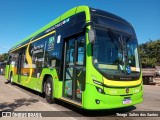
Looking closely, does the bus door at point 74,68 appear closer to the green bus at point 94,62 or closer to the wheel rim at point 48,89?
the green bus at point 94,62

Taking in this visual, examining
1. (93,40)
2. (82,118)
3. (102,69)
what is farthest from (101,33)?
(82,118)

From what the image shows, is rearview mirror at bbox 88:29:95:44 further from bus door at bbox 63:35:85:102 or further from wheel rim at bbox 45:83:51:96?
wheel rim at bbox 45:83:51:96

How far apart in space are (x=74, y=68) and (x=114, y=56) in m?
1.40

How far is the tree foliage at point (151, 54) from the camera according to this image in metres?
46.3

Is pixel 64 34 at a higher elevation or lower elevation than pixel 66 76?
higher

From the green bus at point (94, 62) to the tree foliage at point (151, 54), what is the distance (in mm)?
40409

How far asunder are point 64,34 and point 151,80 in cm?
1831

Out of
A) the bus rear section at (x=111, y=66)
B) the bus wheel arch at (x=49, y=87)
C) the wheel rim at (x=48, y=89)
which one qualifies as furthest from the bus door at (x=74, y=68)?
the wheel rim at (x=48, y=89)

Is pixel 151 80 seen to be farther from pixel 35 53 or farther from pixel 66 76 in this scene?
pixel 66 76

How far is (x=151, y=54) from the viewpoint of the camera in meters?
49.3

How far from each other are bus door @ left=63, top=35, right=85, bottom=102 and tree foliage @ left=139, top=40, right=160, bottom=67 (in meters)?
40.9

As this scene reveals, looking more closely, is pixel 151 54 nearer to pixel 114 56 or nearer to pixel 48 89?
pixel 48 89

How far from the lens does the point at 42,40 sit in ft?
35.5

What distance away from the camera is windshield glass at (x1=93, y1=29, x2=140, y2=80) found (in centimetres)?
654
